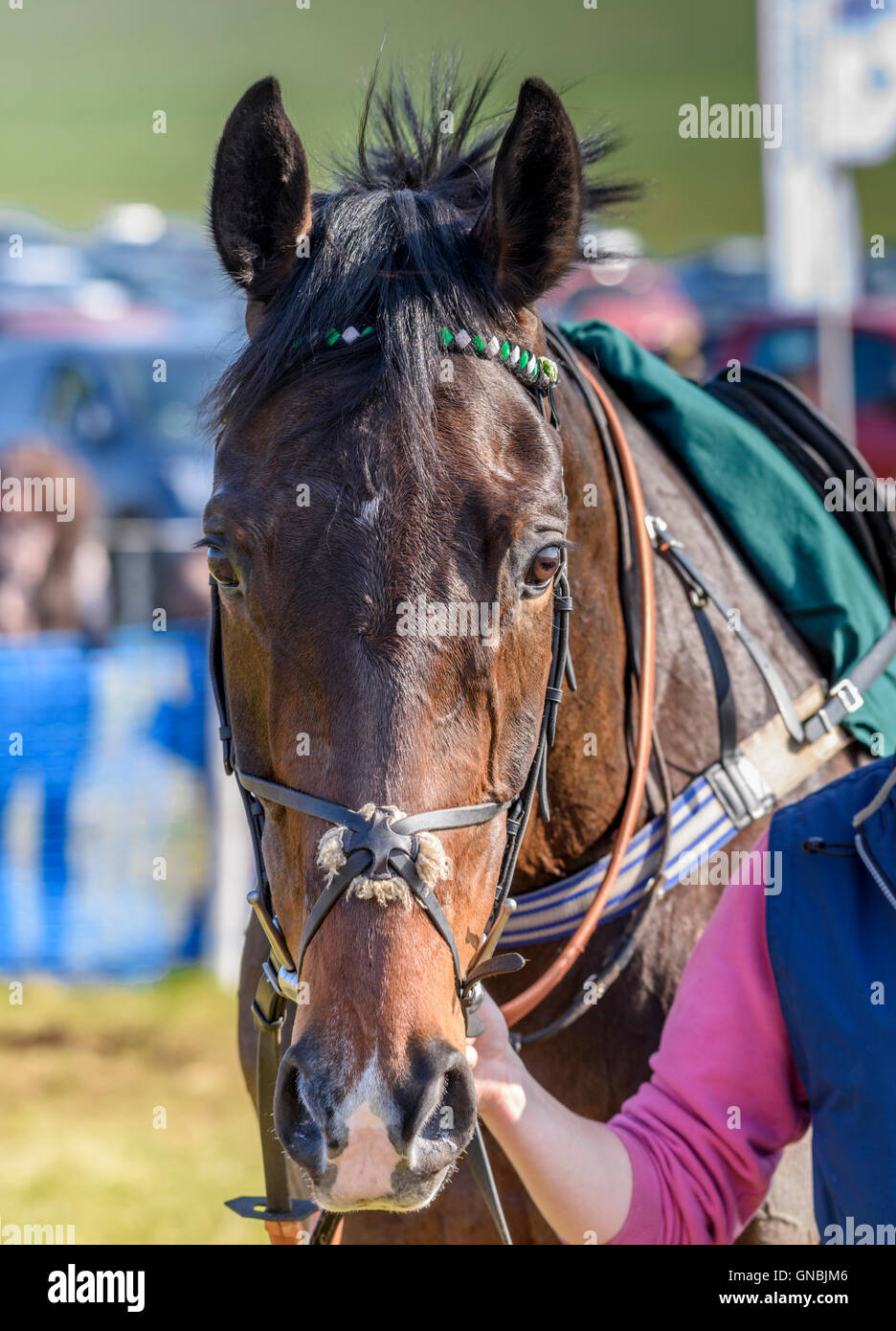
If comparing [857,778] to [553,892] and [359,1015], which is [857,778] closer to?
[553,892]

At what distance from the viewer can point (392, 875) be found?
1644 millimetres

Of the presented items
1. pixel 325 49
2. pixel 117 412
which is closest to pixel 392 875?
pixel 117 412

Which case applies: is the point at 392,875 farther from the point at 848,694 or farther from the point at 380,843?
the point at 848,694

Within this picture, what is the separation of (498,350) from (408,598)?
0.48 m

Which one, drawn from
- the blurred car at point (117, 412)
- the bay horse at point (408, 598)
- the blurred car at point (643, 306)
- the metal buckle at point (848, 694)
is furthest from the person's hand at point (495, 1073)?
Result: the blurred car at point (643, 306)

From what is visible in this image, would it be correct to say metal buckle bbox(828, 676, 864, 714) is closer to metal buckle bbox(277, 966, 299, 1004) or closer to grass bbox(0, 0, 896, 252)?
metal buckle bbox(277, 966, 299, 1004)

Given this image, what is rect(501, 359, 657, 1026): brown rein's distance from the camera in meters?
2.31

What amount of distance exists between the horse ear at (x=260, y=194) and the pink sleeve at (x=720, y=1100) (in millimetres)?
1125

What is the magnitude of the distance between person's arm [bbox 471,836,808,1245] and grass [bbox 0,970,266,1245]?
187cm

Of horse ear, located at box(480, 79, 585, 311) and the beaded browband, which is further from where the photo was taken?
horse ear, located at box(480, 79, 585, 311)

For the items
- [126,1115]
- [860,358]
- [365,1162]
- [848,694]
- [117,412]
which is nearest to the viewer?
[365,1162]

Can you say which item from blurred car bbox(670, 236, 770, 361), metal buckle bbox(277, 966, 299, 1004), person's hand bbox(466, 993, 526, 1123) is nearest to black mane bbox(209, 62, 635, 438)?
metal buckle bbox(277, 966, 299, 1004)

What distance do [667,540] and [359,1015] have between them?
130 centimetres

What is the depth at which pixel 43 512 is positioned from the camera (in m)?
8.59
